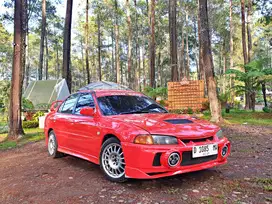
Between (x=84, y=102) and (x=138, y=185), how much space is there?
194cm

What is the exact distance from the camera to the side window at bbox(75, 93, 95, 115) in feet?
14.4

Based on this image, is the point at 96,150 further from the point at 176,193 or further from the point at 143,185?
the point at 176,193

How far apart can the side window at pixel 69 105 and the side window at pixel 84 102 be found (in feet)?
0.73

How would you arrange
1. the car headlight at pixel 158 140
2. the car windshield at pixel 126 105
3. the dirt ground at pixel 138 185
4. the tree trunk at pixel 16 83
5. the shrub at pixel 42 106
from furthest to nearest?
1. the shrub at pixel 42 106
2. the tree trunk at pixel 16 83
3. the car windshield at pixel 126 105
4. the car headlight at pixel 158 140
5. the dirt ground at pixel 138 185

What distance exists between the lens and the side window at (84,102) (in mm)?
4391

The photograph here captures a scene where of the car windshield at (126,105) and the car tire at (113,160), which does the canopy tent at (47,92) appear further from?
the car tire at (113,160)

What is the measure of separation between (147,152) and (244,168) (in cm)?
194

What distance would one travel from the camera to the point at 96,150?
3.84 metres

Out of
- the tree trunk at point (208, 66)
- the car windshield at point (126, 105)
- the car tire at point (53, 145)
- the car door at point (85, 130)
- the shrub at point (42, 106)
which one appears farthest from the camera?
the shrub at point (42, 106)

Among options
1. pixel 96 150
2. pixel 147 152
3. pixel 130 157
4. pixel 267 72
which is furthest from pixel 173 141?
pixel 267 72

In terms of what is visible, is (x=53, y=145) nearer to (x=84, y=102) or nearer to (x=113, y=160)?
(x=84, y=102)

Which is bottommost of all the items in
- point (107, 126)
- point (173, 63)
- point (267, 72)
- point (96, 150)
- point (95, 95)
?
point (96, 150)

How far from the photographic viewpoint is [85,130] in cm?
410

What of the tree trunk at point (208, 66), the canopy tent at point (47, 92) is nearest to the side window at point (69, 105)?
the tree trunk at point (208, 66)
